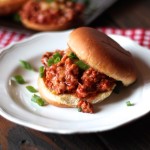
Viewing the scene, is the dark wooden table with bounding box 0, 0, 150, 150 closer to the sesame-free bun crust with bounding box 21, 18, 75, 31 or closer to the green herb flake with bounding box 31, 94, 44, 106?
the green herb flake with bounding box 31, 94, 44, 106

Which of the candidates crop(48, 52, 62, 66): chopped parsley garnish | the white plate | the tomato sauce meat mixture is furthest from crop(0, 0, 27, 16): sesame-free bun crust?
the tomato sauce meat mixture

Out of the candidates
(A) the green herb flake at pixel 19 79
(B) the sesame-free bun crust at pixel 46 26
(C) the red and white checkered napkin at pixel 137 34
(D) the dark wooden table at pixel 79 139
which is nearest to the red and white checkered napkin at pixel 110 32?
(C) the red and white checkered napkin at pixel 137 34

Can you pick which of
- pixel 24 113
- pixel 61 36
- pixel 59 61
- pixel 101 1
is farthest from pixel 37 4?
pixel 24 113

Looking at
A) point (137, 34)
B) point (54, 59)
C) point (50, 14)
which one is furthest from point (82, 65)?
point (50, 14)

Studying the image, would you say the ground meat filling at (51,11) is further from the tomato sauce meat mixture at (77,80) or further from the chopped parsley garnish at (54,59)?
the tomato sauce meat mixture at (77,80)

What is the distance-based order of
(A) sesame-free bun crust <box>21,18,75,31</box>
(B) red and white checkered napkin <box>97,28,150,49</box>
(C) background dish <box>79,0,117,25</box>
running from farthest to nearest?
(C) background dish <box>79,0,117,25</box> → (A) sesame-free bun crust <box>21,18,75,31</box> → (B) red and white checkered napkin <box>97,28,150,49</box>

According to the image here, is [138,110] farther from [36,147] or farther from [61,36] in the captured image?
[61,36]
